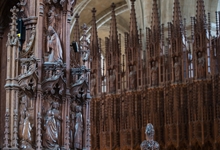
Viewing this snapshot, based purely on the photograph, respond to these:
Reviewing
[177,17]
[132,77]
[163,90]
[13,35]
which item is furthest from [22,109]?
[132,77]

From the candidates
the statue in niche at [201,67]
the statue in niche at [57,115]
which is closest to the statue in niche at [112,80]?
the statue in niche at [201,67]

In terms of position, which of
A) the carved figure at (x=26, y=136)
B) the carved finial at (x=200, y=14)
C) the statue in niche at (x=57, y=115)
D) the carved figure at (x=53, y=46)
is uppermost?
the carved finial at (x=200, y=14)

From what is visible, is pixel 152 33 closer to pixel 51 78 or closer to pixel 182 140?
pixel 182 140

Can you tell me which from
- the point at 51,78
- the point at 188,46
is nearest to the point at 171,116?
the point at 188,46

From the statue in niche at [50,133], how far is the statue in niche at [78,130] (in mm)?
398

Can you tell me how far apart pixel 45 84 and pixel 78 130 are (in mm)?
861

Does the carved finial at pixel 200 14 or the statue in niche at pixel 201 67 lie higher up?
the carved finial at pixel 200 14

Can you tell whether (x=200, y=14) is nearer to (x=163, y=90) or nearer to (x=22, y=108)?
(x=163, y=90)

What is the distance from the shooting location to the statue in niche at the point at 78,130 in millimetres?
8227

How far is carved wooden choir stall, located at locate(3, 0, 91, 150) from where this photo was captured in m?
7.70

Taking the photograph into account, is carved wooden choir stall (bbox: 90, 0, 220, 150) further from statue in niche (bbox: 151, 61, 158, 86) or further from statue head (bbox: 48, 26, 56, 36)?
statue head (bbox: 48, 26, 56, 36)

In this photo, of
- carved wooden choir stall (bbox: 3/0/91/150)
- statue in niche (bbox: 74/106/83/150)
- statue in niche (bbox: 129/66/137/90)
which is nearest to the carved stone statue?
statue in niche (bbox: 129/66/137/90)

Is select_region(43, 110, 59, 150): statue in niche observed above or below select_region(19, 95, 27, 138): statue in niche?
below

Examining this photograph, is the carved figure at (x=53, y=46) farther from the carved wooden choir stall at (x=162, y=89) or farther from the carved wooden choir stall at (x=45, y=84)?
the carved wooden choir stall at (x=162, y=89)
